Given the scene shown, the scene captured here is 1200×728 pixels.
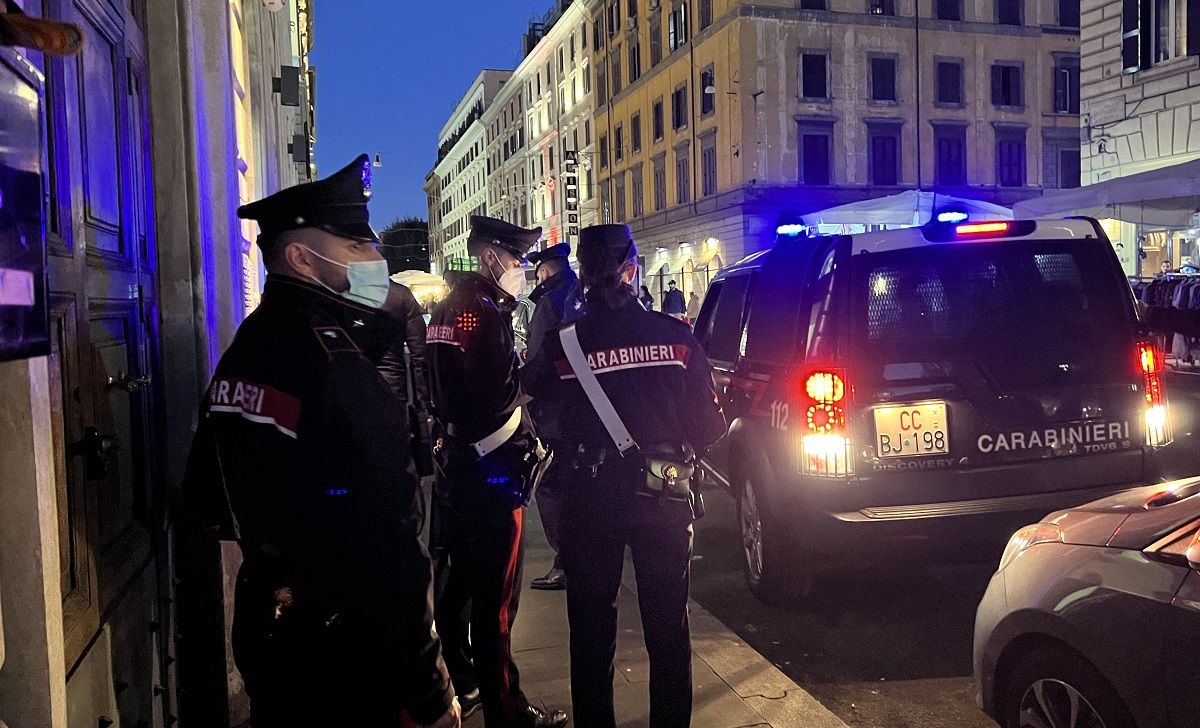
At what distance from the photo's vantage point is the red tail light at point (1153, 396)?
4543 mm

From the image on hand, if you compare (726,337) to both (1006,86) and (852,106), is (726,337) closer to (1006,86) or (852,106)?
(852,106)

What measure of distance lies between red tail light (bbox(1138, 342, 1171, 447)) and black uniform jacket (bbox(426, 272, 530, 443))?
307 cm

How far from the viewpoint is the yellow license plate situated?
439 centimetres

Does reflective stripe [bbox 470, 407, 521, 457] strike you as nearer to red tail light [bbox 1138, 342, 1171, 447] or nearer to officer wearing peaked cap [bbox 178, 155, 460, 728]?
officer wearing peaked cap [bbox 178, 155, 460, 728]

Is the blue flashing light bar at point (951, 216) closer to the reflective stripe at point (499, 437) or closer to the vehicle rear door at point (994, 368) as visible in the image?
the vehicle rear door at point (994, 368)

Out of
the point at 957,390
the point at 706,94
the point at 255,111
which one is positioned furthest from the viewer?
the point at 706,94

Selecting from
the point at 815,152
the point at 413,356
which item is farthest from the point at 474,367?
the point at 815,152

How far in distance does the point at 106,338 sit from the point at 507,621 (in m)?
1.75

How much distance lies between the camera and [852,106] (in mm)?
34188

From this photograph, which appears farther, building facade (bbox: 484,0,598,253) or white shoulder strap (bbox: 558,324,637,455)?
building facade (bbox: 484,0,598,253)

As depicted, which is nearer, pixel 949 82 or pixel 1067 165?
pixel 949 82

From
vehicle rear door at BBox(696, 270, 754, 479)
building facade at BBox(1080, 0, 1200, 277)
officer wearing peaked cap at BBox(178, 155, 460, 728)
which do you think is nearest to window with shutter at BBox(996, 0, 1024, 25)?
building facade at BBox(1080, 0, 1200, 277)

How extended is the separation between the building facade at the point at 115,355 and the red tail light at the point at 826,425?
2.65 m

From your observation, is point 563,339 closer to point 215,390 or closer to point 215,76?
point 215,390
